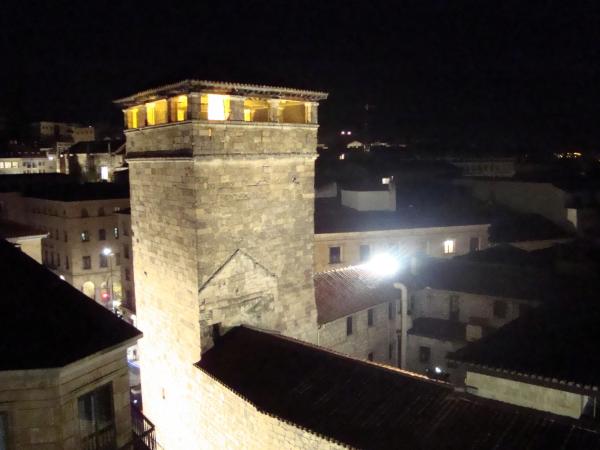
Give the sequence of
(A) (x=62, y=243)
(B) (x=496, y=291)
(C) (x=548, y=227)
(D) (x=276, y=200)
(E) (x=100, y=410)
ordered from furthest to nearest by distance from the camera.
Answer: (A) (x=62, y=243)
(C) (x=548, y=227)
(B) (x=496, y=291)
(D) (x=276, y=200)
(E) (x=100, y=410)

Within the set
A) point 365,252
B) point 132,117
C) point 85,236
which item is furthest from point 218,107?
point 85,236

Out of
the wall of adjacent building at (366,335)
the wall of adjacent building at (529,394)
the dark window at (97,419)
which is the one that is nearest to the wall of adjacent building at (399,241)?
the wall of adjacent building at (366,335)

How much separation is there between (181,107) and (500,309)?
15127 mm

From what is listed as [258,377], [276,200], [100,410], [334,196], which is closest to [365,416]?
[258,377]

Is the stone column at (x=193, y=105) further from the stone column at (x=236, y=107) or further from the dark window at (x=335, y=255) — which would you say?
the dark window at (x=335, y=255)

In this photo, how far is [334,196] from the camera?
1560 inches

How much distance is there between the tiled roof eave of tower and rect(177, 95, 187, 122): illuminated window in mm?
274

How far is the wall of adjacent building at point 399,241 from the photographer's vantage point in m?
30.2

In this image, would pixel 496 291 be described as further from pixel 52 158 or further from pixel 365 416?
pixel 52 158

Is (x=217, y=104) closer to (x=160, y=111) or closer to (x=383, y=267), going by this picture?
(x=160, y=111)

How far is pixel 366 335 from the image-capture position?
22.6 metres

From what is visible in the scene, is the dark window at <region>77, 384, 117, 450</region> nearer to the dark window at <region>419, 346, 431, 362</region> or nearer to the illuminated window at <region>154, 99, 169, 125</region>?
the illuminated window at <region>154, 99, 169, 125</region>

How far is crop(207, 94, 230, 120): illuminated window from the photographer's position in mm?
15439

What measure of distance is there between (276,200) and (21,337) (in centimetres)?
857
